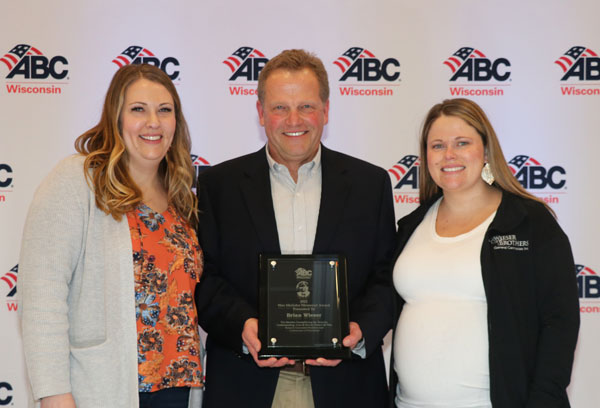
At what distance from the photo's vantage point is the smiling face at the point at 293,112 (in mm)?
3121

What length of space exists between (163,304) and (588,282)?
11.5ft

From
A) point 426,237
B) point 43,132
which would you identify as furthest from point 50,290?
point 43,132

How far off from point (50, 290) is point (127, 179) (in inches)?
22.9

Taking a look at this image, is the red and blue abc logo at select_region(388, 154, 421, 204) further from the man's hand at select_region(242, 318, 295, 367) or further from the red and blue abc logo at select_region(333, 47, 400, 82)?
the man's hand at select_region(242, 318, 295, 367)

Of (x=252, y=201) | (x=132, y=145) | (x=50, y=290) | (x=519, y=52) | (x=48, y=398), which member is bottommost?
(x=48, y=398)

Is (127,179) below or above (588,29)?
below

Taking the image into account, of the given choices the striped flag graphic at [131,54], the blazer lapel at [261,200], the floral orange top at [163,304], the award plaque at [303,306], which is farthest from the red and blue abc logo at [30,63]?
the award plaque at [303,306]

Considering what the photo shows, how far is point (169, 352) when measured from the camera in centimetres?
275

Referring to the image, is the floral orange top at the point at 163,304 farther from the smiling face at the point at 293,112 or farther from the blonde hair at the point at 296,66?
the blonde hair at the point at 296,66

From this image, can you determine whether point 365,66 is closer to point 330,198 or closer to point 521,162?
point 521,162

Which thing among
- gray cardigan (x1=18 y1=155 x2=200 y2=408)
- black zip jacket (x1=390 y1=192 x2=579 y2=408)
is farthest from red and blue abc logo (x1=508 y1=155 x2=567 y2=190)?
gray cardigan (x1=18 y1=155 x2=200 y2=408)

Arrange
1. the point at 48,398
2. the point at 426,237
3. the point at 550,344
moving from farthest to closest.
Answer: the point at 426,237
the point at 550,344
the point at 48,398

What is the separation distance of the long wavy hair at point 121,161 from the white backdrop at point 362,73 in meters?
1.74

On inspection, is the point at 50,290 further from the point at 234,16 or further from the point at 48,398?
the point at 234,16
